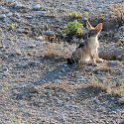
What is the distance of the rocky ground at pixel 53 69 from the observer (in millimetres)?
8789

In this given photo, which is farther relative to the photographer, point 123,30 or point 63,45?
point 123,30

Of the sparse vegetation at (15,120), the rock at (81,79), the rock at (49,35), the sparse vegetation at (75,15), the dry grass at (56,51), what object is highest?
the sparse vegetation at (75,15)

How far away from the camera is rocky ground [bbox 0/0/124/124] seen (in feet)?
28.8

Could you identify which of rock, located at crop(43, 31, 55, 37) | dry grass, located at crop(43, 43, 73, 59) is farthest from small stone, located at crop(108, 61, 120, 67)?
rock, located at crop(43, 31, 55, 37)

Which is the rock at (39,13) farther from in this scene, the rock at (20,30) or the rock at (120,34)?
the rock at (120,34)

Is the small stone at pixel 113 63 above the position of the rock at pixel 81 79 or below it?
above

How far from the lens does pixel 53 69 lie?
10.6 meters

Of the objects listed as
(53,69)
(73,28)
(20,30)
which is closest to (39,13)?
(20,30)

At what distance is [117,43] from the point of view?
38.8ft

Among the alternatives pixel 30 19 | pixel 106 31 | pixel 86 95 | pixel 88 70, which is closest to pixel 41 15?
pixel 30 19

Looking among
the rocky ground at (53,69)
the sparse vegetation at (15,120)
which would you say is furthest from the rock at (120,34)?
the sparse vegetation at (15,120)

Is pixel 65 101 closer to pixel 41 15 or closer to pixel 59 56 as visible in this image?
pixel 59 56

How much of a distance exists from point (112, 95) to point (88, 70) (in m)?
1.31

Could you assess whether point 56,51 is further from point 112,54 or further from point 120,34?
point 120,34
